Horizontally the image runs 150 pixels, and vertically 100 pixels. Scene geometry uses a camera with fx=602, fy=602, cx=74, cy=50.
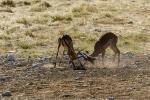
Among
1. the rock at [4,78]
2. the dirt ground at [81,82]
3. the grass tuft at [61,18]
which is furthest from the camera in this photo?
the grass tuft at [61,18]

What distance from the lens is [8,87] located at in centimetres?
1280

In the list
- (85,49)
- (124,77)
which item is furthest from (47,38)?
(124,77)

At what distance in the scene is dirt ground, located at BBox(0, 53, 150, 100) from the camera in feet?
39.2

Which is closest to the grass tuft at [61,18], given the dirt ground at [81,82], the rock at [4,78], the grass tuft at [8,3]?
the grass tuft at [8,3]

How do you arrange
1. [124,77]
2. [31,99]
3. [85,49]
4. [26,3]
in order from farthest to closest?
[26,3]
[85,49]
[124,77]
[31,99]

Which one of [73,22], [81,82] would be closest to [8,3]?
[73,22]

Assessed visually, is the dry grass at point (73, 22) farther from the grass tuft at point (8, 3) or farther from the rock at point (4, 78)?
the rock at point (4, 78)

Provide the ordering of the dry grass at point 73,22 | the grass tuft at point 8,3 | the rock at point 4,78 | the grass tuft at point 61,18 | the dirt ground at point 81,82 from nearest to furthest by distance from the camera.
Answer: the dirt ground at point 81,82, the rock at point 4,78, the dry grass at point 73,22, the grass tuft at point 61,18, the grass tuft at point 8,3

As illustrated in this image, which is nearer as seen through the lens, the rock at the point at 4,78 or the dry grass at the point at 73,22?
the rock at the point at 4,78

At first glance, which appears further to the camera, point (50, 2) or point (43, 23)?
point (50, 2)

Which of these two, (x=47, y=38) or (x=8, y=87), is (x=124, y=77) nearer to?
(x=8, y=87)

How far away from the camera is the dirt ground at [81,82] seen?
39.2 feet

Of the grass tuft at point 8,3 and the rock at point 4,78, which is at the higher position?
the grass tuft at point 8,3

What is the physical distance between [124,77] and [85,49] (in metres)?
4.91
